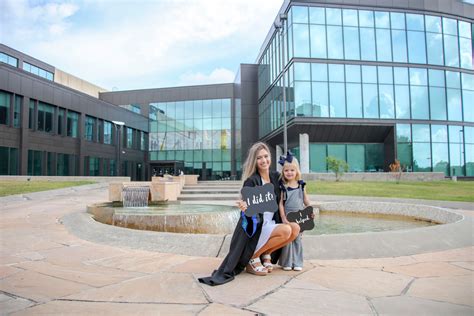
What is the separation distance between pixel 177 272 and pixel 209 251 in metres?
1.19

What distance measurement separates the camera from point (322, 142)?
32.6 metres

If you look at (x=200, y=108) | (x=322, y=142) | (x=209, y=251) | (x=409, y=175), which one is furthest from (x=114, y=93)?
(x=209, y=251)

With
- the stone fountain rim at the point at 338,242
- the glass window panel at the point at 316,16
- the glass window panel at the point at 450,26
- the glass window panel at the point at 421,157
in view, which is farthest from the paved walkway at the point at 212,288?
the glass window panel at the point at 450,26

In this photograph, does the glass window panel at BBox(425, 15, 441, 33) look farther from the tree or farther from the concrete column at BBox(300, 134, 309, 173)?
the tree

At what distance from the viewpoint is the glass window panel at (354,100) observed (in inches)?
1195

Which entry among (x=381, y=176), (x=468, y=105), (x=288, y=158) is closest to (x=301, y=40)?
(x=381, y=176)

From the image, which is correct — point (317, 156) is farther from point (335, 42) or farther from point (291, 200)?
point (291, 200)

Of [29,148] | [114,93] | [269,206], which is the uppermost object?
[114,93]

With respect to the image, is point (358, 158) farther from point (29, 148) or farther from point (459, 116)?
point (29, 148)

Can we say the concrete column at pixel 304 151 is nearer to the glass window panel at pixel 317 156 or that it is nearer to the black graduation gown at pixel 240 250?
the glass window panel at pixel 317 156

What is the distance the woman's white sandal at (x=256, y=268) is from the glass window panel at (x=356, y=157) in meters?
30.9

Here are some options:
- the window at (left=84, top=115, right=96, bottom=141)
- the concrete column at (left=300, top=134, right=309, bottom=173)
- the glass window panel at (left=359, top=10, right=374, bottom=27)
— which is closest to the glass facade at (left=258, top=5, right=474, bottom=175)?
the glass window panel at (left=359, top=10, right=374, bottom=27)

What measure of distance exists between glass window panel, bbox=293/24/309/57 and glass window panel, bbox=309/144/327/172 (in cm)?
867

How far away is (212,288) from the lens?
11.9 ft
